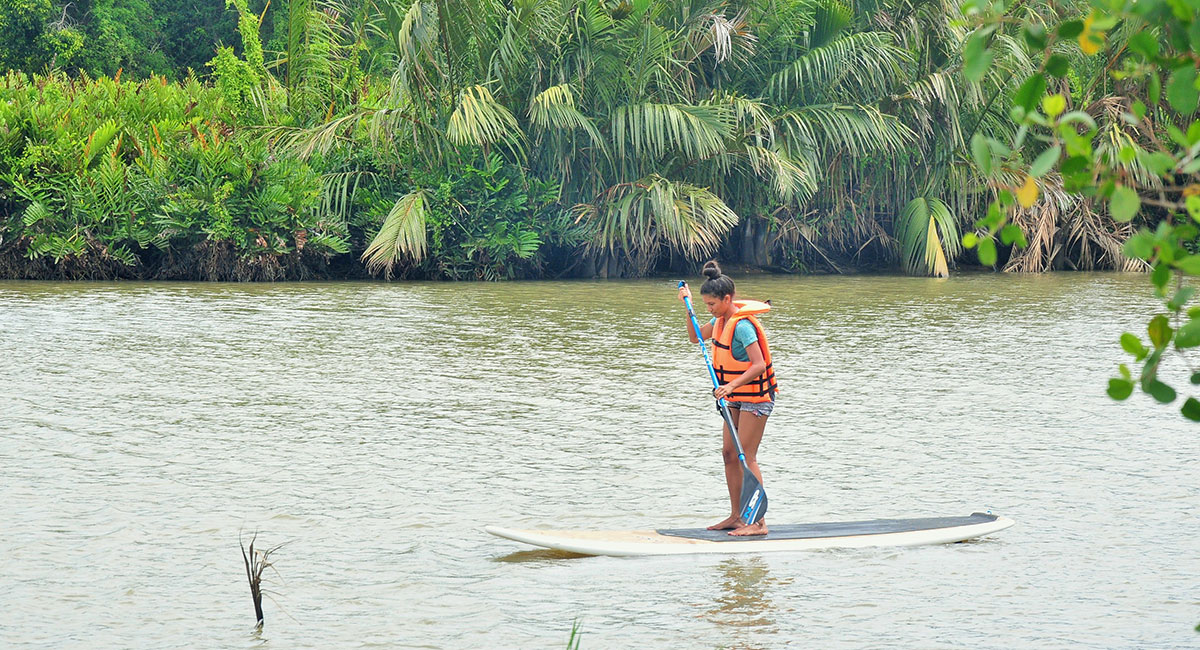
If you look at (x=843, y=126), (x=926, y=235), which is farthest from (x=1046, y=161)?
(x=926, y=235)

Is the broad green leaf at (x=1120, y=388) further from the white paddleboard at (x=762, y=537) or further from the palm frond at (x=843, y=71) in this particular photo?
the palm frond at (x=843, y=71)

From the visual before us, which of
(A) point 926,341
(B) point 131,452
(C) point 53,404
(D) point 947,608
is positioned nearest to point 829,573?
(D) point 947,608

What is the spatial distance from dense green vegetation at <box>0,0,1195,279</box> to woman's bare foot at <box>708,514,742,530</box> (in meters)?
12.2

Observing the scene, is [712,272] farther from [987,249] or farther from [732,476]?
[987,249]

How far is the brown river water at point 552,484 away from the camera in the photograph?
5.21 metres

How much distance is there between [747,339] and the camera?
20.1 feet

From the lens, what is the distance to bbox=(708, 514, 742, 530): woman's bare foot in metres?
6.29

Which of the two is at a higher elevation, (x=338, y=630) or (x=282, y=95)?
(x=282, y=95)

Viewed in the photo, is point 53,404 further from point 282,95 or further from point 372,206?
point 282,95

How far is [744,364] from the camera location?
6188 mm

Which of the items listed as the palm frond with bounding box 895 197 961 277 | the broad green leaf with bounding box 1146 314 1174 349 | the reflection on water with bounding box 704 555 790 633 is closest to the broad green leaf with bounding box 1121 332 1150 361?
the broad green leaf with bounding box 1146 314 1174 349

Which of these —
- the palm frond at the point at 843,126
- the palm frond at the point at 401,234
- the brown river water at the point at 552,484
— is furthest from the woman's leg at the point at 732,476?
the palm frond at the point at 843,126

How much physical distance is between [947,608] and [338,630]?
2.32 meters

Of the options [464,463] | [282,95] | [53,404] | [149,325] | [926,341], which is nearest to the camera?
[464,463]
